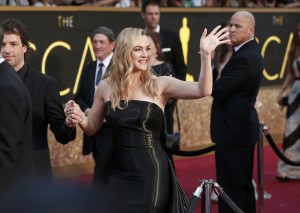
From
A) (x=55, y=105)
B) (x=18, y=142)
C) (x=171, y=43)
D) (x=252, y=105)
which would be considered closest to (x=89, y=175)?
(x=171, y=43)

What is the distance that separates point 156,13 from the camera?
954cm

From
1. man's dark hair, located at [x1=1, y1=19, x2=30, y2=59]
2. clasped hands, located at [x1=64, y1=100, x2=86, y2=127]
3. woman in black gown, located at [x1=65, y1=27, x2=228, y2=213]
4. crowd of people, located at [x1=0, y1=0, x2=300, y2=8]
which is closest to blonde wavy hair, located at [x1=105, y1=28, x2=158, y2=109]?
woman in black gown, located at [x1=65, y1=27, x2=228, y2=213]

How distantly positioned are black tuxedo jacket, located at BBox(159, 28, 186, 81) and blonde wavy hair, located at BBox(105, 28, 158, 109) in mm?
3968

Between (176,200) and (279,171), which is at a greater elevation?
(176,200)

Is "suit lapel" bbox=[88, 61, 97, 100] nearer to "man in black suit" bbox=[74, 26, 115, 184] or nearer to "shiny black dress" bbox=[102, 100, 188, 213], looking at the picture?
"man in black suit" bbox=[74, 26, 115, 184]

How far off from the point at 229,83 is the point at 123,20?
3.48 meters

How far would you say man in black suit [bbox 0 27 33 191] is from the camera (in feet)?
14.1

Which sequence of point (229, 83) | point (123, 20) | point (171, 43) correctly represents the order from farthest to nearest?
1. point (123, 20)
2. point (171, 43)
3. point (229, 83)

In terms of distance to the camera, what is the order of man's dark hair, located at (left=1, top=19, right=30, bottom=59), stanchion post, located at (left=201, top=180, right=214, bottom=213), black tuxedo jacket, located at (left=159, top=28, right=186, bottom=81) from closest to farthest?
stanchion post, located at (left=201, top=180, right=214, bottom=213) < man's dark hair, located at (left=1, top=19, right=30, bottom=59) < black tuxedo jacket, located at (left=159, top=28, right=186, bottom=81)

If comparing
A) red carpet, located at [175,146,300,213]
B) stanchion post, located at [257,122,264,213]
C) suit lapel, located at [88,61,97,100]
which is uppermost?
suit lapel, located at [88,61,97,100]

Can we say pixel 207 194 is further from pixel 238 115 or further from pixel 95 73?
pixel 95 73

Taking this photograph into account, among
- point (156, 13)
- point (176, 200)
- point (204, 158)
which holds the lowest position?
point (204, 158)

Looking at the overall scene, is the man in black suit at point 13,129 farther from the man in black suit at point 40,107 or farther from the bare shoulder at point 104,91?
the bare shoulder at point 104,91

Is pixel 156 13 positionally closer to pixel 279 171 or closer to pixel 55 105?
pixel 279 171
